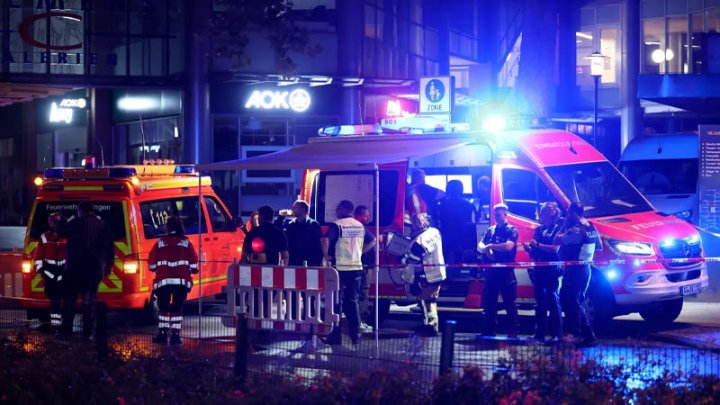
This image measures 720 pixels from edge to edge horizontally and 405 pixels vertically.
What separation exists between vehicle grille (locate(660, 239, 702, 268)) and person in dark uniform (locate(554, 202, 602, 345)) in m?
1.38

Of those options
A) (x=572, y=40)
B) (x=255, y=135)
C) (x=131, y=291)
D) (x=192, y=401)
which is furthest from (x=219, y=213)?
(x=572, y=40)

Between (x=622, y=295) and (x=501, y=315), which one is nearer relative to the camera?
(x=622, y=295)

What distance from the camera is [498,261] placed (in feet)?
46.5

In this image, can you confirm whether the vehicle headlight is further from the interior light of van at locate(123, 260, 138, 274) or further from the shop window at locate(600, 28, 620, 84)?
the shop window at locate(600, 28, 620, 84)

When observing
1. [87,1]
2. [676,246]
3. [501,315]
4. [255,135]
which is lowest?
[501,315]

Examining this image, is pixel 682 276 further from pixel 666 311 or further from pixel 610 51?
pixel 610 51

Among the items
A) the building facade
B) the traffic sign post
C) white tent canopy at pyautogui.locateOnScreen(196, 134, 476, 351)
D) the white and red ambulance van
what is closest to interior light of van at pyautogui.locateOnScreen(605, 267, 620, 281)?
the white and red ambulance van

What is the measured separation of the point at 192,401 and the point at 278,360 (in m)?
1.34

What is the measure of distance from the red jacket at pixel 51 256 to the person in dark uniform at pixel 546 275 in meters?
6.18

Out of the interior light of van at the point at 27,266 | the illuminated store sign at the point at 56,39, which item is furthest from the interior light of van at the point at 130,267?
the illuminated store sign at the point at 56,39

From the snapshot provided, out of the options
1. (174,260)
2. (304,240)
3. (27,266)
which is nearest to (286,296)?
(304,240)

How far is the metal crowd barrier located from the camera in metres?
12.6

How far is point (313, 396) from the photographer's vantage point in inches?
331

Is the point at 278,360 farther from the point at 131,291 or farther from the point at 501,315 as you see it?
the point at 501,315
